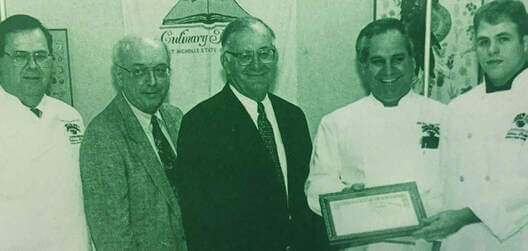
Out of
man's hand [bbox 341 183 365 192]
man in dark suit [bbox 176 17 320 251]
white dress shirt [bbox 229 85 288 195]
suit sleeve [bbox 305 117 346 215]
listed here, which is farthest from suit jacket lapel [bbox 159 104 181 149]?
man's hand [bbox 341 183 365 192]

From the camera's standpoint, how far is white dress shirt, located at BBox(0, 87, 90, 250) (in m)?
1.63

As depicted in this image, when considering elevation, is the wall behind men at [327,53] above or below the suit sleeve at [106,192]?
above

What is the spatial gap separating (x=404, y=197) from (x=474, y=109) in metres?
0.39

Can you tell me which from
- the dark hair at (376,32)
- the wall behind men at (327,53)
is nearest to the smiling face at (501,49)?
the dark hair at (376,32)

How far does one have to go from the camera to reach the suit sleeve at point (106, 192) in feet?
5.34

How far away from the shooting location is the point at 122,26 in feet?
5.67

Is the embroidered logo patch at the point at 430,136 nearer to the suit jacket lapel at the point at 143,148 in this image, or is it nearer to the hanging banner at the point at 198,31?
the hanging banner at the point at 198,31

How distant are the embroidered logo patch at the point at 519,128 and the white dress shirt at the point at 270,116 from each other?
0.73 meters

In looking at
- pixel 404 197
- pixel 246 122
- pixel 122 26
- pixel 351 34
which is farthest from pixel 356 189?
pixel 122 26

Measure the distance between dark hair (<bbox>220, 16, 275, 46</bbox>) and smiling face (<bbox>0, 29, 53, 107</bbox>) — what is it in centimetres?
58

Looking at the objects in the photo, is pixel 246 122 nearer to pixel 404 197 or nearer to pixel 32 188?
pixel 404 197

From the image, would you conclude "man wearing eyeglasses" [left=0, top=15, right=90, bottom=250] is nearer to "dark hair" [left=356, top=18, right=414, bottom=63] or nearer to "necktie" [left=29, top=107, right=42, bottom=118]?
"necktie" [left=29, top=107, right=42, bottom=118]

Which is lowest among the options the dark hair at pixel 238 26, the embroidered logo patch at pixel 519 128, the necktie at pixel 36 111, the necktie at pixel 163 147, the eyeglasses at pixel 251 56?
the necktie at pixel 163 147

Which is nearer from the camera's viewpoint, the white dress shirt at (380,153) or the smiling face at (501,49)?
the smiling face at (501,49)
